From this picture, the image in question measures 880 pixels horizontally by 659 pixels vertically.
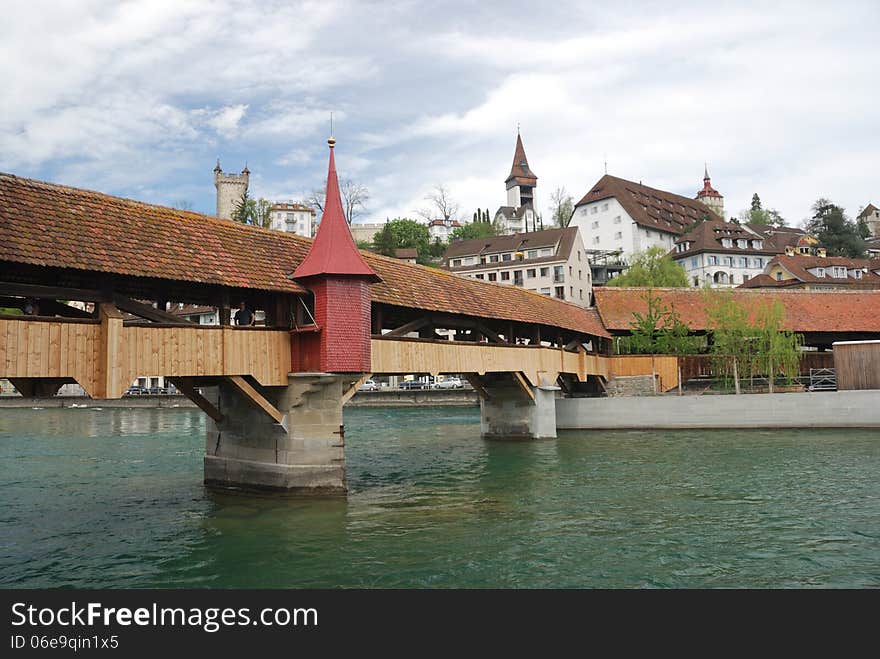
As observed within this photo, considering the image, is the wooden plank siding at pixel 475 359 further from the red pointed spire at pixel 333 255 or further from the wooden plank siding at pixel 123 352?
the wooden plank siding at pixel 123 352

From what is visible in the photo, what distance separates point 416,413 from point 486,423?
20221mm

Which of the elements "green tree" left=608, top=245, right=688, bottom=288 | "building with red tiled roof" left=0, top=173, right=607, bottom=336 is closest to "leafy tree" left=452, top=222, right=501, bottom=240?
"green tree" left=608, top=245, right=688, bottom=288

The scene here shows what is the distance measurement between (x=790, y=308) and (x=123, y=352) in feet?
117

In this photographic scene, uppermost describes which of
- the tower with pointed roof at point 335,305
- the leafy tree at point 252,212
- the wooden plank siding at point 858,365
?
the leafy tree at point 252,212

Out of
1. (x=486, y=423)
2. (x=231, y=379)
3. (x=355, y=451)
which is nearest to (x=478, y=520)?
(x=231, y=379)

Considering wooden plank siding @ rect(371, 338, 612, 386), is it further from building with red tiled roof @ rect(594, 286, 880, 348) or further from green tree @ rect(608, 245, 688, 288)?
green tree @ rect(608, 245, 688, 288)

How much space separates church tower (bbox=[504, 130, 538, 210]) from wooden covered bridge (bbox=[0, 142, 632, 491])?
281 feet

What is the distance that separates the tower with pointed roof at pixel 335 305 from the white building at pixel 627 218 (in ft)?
206

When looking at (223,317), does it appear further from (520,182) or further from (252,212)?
(520,182)

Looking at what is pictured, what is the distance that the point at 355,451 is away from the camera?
2586 cm

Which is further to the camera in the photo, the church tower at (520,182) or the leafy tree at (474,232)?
the church tower at (520,182)

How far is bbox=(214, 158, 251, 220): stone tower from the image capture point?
264 ft

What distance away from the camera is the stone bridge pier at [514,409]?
26828 millimetres

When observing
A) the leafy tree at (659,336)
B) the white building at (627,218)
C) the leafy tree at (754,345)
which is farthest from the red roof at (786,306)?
the white building at (627,218)
